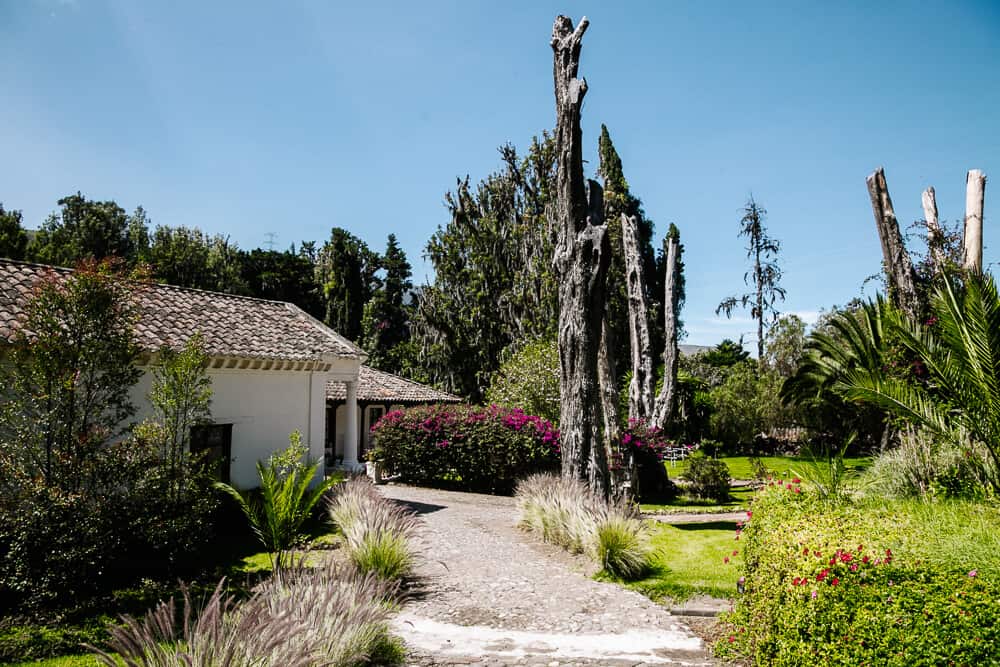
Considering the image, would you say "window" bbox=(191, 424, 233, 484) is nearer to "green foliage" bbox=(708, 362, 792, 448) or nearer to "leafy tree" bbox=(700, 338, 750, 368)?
"green foliage" bbox=(708, 362, 792, 448)

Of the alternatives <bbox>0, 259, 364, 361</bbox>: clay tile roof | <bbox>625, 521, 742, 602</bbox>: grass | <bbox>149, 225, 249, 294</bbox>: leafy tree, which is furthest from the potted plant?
<bbox>149, 225, 249, 294</bbox>: leafy tree

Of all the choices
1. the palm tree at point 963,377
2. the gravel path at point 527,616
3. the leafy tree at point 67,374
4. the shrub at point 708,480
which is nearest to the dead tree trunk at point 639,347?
the shrub at point 708,480

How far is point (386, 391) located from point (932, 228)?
21.4 m

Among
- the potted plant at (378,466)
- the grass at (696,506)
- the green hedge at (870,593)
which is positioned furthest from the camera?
the potted plant at (378,466)

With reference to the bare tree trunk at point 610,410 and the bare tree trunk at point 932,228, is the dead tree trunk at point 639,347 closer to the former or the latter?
the bare tree trunk at point 610,410

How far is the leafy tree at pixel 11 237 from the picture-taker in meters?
34.3

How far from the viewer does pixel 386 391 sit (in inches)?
1099

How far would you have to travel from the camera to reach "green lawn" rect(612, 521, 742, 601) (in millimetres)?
7867

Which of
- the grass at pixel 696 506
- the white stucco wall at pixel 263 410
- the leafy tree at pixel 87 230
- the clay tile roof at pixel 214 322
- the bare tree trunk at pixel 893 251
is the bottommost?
the grass at pixel 696 506

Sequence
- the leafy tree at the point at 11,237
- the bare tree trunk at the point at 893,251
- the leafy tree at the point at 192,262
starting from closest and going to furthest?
the bare tree trunk at the point at 893,251 → the leafy tree at the point at 11,237 → the leafy tree at the point at 192,262

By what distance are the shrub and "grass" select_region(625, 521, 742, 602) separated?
580cm

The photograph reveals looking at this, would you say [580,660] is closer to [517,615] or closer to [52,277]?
[517,615]

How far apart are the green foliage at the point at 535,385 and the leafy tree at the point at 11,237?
30775 millimetres

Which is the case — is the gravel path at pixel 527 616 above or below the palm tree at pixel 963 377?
below
